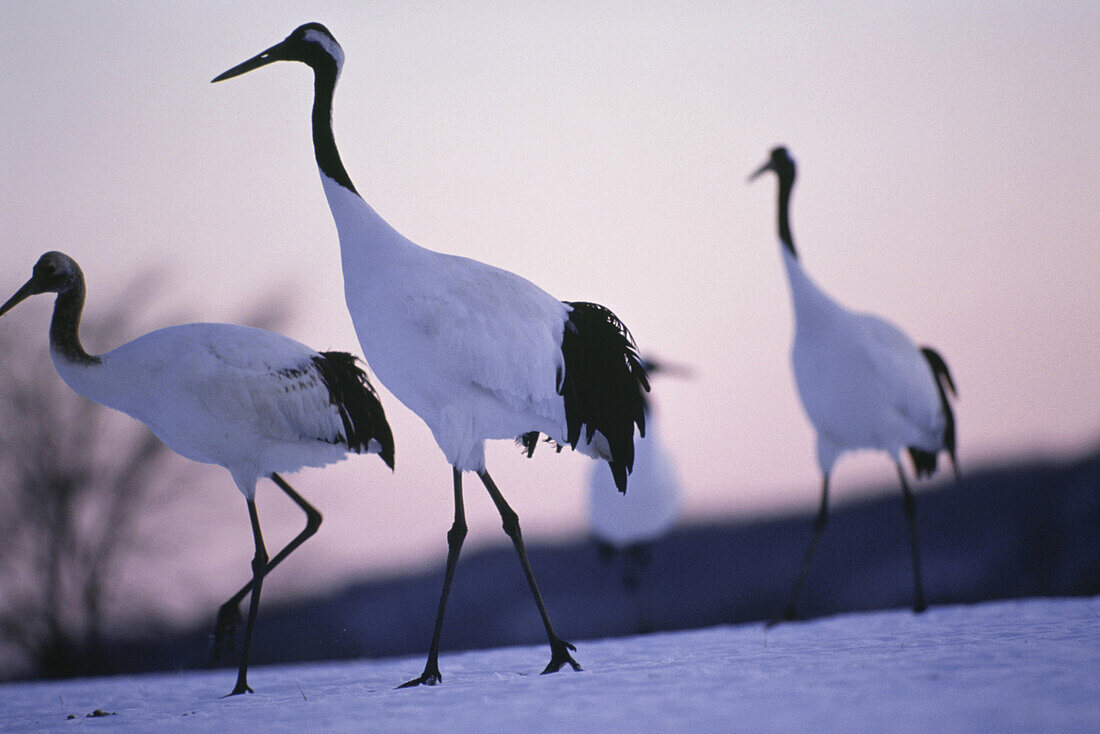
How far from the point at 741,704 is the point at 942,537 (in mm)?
11098

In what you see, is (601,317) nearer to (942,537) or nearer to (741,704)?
(741,704)

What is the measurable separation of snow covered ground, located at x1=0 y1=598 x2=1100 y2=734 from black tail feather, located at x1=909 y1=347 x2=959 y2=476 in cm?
283

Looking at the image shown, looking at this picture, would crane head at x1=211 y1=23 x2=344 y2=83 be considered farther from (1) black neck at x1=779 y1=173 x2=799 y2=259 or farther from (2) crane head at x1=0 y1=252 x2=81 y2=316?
(1) black neck at x1=779 y1=173 x2=799 y2=259

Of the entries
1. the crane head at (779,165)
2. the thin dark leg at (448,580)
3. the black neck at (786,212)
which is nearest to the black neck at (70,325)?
the thin dark leg at (448,580)

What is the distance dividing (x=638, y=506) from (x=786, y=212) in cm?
366

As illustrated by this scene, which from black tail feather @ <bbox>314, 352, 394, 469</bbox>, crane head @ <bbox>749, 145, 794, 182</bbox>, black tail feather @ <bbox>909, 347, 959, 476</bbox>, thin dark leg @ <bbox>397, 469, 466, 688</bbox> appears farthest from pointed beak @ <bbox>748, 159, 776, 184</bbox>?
thin dark leg @ <bbox>397, 469, 466, 688</bbox>

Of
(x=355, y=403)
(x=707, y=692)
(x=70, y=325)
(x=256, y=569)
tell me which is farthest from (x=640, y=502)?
(x=707, y=692)

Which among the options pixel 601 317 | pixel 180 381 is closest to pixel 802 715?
pixel 601 317

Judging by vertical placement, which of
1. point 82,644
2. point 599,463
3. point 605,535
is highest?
point 599,463

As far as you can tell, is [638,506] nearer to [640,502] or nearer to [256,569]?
[640,502]

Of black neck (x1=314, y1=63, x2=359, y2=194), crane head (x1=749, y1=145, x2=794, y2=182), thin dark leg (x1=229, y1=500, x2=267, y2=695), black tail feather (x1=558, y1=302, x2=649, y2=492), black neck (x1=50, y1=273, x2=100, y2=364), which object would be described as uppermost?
crane head (x1=749, y1=145, x2=794, y2=182)

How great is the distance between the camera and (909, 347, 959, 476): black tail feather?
866cm

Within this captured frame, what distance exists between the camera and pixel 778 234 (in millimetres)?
7918

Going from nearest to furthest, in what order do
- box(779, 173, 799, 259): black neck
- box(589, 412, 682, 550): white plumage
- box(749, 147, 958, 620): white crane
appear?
box(749, 147, 958, 620): white crane, box(779, 173, 799, 259): black neck, box(589, 412, 682, 550): white plumage
